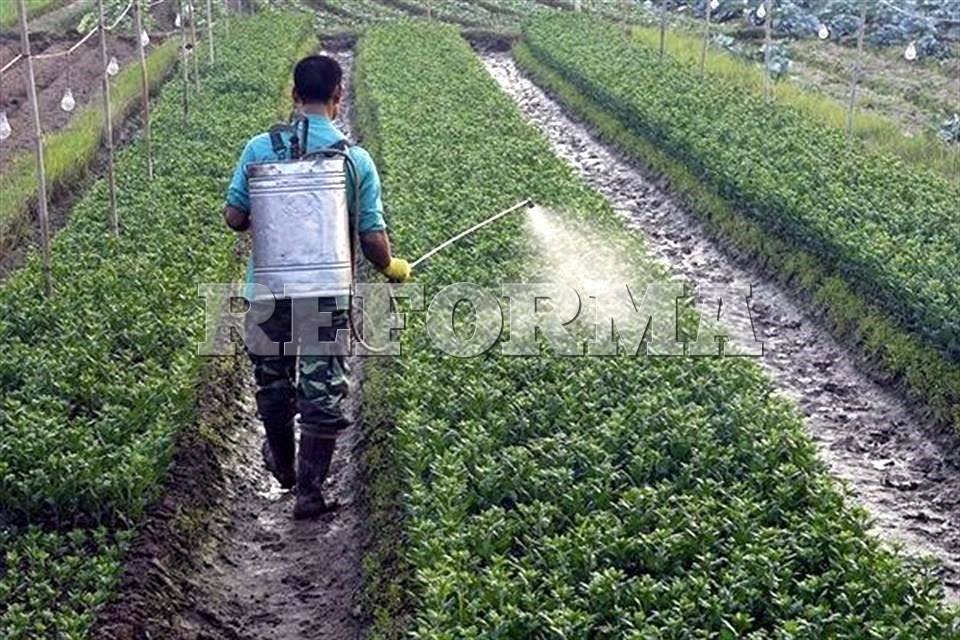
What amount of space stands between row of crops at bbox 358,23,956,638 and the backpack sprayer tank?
88 cm

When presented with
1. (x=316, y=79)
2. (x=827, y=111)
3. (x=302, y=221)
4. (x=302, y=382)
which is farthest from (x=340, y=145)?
(x=827, y=111)

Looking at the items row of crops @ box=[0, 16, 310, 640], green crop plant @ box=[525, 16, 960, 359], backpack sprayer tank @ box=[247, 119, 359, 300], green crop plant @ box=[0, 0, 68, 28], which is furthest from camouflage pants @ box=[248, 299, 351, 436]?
green crop plant @ box=[0, 0, 68, 28]

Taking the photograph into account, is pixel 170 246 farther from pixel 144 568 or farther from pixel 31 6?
pixel 31 6

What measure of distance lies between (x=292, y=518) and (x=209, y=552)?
2.17ft

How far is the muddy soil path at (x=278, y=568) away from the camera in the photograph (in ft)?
20.4

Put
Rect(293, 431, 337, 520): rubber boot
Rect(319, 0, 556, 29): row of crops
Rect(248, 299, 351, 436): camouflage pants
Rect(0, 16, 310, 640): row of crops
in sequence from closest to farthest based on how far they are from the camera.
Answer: Rect(0, 16, 310, 640): row of crops
Rect(248, 299, 351, 436): camouflage pants
Rect(293, 431, 337, 520): rubber boot
Rect(319, 0, 556, 29): row of crops

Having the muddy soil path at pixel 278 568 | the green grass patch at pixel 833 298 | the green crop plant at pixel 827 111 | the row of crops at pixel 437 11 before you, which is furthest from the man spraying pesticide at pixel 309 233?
the row of crops at pixel 437 11

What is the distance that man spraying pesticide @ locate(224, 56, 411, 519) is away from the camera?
6.33 metres

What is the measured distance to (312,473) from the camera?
23.1 ft

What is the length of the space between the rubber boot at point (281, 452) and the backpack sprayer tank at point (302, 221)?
92 centimetres

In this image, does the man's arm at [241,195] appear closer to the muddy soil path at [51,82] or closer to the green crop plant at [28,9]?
the muddy soil path at [51,82]

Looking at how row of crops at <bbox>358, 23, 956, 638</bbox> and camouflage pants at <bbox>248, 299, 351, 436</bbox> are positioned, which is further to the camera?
camouflage pants at <bbox>248, 299, 351, 436</bbox>

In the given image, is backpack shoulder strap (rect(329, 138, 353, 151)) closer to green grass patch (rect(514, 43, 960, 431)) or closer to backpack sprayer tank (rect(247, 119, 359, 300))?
backpack sprayer tank (rect(247, 119, 359, 300))

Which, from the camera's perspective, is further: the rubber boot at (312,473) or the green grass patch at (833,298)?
the green grass patch at (833,298)
